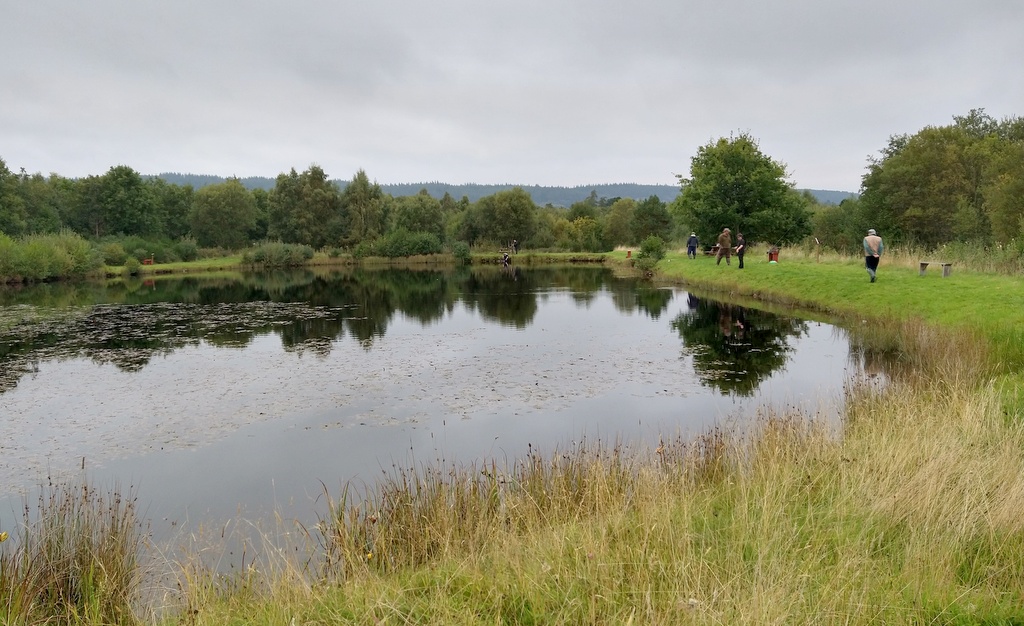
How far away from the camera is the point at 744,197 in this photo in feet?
129

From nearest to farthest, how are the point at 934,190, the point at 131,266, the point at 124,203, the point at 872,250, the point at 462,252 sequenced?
the point at 872,250
the point at 934,190
the point at 131,266
the point at 124,203
the point at 462,252

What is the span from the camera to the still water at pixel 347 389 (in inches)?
351

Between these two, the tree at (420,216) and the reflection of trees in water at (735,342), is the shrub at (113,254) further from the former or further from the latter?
the reflection of trees in water at (735,342)

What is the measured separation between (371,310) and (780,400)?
1993 cm

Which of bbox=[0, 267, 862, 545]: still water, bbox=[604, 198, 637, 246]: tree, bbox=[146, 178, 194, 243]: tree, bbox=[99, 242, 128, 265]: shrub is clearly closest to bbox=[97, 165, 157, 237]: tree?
bbox=[146, 178, 194, 243]: tree

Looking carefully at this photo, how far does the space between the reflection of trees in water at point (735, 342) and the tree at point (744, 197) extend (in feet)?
48.7

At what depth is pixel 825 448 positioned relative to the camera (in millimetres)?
7074

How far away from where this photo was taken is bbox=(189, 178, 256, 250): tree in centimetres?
7056

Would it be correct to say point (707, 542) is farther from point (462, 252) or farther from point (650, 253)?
point (462, 252)

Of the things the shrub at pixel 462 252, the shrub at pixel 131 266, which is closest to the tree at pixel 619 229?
the shrub at pixel 462 252

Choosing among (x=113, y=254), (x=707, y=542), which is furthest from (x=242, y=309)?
(x=113, y=254)

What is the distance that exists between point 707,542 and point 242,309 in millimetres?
27690

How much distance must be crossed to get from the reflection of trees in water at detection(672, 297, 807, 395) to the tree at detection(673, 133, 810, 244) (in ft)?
48.7

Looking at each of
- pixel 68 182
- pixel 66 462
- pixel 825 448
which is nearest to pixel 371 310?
pixel 66 462
